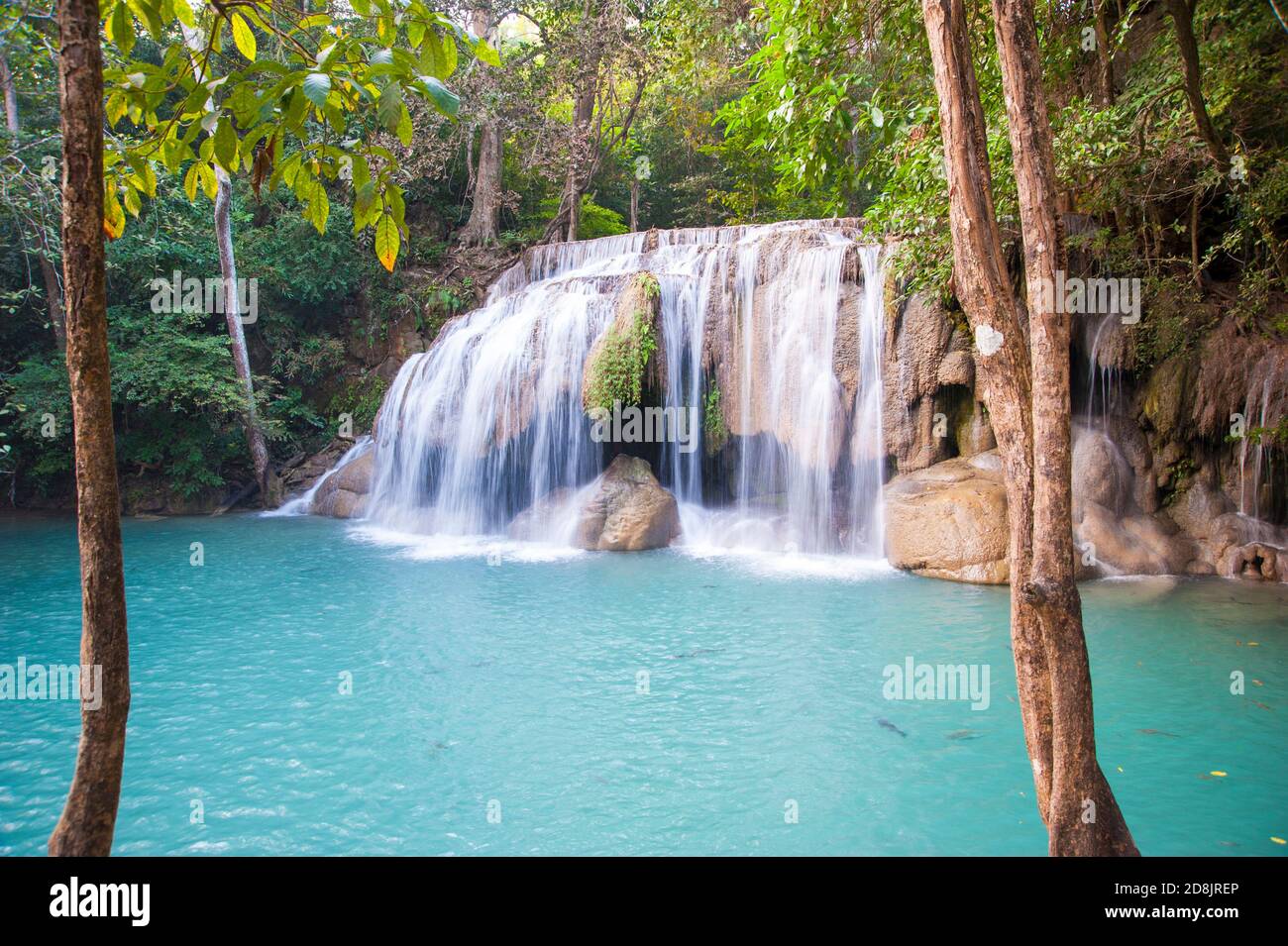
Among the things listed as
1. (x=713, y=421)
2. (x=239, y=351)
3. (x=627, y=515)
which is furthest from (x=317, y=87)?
(x=239, y=351)

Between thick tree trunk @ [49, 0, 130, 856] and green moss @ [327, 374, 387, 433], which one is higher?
green moss @ [327, 374, 387, 433]

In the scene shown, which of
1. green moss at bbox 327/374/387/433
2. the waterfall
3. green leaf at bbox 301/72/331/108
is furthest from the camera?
green moss at bbox 327/374/387/433

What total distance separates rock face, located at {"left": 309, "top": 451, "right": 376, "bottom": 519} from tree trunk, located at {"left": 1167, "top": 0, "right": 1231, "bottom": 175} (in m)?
12.9

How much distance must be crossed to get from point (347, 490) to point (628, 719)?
1083 centimetres

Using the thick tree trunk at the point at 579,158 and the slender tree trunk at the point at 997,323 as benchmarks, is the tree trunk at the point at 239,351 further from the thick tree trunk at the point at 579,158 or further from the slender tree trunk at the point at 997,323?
the slender tree trunk at the point at 997,323

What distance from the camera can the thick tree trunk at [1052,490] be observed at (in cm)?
266

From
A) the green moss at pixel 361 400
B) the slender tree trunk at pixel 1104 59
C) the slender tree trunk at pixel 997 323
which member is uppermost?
the slender tree trunk at pixel 1104 59

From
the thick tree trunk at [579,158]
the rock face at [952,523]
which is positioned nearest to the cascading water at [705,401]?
the rock face at [952,523]

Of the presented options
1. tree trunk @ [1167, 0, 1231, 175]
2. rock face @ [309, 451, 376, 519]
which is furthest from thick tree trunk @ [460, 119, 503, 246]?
tree trunk @ [1167, 0, 1231, 175]

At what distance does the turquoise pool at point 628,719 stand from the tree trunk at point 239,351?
6.07 m

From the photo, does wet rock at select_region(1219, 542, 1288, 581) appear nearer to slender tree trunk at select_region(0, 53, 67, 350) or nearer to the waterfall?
the waterfall

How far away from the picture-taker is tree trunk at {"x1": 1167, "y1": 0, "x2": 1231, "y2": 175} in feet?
21.5

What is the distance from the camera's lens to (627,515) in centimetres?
1153
